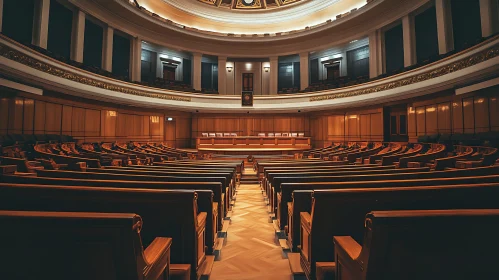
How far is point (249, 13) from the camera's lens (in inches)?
687

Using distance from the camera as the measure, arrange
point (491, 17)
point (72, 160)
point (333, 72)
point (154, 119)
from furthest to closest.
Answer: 1. point (333, 72)
2. point (154, 119)
3. point (491, 17)
4. point (72, 160)

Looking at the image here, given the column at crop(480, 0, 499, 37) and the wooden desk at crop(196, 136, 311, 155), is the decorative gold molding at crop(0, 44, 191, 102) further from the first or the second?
the column at crop(480, 0, 499, 37)

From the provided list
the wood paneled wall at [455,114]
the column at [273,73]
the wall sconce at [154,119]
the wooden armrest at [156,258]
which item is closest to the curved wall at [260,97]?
the wood paneled wall at [455,114]

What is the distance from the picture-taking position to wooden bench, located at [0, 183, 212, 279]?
4.97 ft

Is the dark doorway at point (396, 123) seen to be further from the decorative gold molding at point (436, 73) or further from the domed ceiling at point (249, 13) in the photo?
the domed ceiling at point (249, 13)

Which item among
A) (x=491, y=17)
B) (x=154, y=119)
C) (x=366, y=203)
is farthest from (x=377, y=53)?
(x=366, y=203)

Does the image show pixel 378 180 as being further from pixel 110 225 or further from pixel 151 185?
pixel 110 225

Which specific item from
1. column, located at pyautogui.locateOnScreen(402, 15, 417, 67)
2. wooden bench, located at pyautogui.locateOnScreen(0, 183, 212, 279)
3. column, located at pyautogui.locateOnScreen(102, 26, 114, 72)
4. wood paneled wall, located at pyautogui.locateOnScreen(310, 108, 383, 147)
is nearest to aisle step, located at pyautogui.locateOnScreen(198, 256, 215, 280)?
wooden bench, located at pyautogui.locateOnScreen(0, 183, 212, 279)

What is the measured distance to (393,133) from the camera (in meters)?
13.0

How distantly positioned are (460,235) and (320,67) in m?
18.6

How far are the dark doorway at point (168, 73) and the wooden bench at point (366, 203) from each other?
1776cm

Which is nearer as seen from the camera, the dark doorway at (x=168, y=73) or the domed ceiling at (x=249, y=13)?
the domed ceiling at (x=249, y=13)

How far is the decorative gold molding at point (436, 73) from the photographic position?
280 inches

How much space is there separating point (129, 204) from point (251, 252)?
1.46 m
